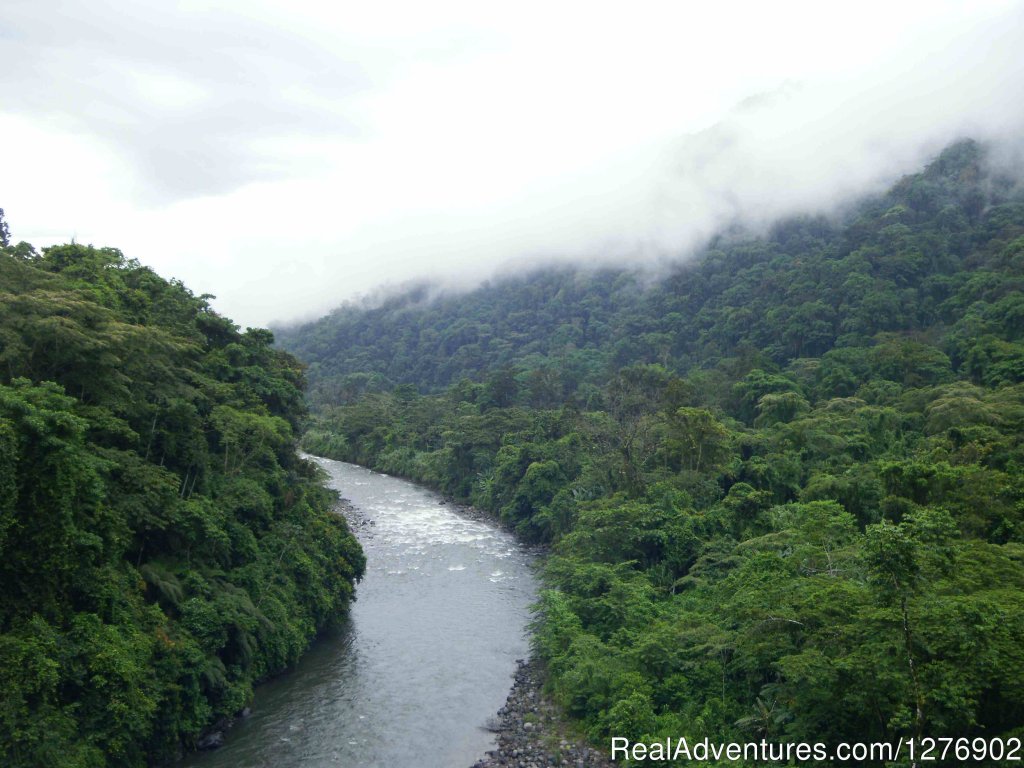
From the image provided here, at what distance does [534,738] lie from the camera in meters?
19.9

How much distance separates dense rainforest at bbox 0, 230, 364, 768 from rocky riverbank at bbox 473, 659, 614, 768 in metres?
7.24

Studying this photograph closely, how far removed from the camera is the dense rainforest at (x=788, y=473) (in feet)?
44.4

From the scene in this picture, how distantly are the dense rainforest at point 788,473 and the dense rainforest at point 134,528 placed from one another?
388 inches

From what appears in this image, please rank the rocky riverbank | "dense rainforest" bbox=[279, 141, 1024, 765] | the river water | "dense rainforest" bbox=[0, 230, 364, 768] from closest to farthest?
"dense rainforest" bbox=[279, 141, 1024, 765] < "dense rainforest" bbox=[0, 230, 364, 768] < the rocky riverbank < the river water

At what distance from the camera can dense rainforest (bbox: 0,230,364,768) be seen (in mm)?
14250

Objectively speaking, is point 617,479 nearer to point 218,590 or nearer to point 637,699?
point 637,699

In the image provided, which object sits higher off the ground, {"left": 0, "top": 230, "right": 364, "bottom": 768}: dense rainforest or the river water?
{"left": 0, "top": 230, "right": 364, "bottom": 768}: dense rainforest

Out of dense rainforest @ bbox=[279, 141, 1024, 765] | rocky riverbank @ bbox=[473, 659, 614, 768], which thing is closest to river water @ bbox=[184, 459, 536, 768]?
rocky riverbank @ bbox=[473, 659, 614, 768]

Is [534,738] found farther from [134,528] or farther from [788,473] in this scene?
[788,473]

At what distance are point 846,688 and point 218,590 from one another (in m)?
16.4

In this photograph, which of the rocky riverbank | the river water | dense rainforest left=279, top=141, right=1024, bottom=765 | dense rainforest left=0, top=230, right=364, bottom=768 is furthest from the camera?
the river water

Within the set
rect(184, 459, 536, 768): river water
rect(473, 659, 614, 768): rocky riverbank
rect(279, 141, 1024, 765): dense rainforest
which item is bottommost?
rect(473, 659, 614, 768): rocky riverbank

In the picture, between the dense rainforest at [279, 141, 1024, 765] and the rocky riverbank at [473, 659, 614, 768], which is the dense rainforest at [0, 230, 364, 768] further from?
the dense rainforest at [279, 141, 1024, 765]

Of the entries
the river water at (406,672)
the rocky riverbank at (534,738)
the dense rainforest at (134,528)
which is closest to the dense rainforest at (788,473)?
the rocky riverbank at (534,738)
